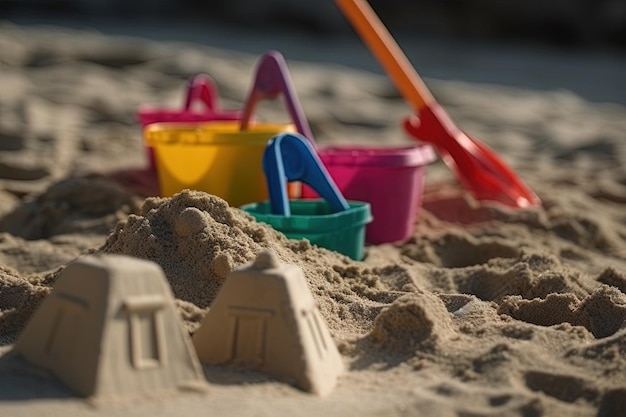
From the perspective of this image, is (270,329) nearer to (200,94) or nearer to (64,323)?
(64,323)

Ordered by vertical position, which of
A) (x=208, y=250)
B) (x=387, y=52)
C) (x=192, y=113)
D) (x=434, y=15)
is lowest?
(x=208, y=250)

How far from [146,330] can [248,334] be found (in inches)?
7.4

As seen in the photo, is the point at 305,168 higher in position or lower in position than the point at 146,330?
higher

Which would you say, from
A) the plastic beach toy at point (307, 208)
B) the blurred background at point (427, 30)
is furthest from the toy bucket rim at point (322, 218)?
the blurred background at point (427, 30)

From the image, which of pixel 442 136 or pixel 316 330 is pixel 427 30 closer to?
pixel 442 136

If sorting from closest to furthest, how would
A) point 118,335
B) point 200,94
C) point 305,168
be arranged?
point 118,335 → point 305,168 → point 200,94

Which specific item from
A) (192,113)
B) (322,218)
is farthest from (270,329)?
(192,113)

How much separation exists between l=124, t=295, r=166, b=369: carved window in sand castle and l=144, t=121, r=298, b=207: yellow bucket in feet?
3.90

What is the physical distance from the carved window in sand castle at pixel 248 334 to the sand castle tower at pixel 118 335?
0.33 feet

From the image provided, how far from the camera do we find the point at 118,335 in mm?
1343

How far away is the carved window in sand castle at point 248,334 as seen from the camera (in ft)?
4.86

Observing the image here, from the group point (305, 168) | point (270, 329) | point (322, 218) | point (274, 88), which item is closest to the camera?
point (270, 329)

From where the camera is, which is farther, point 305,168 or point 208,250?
point 305,168

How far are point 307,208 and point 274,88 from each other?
0.61m
